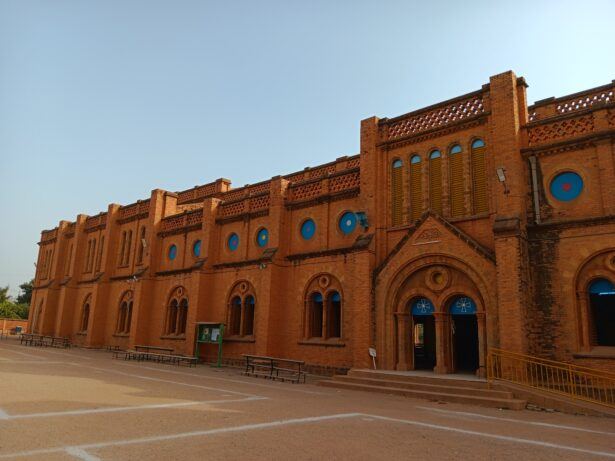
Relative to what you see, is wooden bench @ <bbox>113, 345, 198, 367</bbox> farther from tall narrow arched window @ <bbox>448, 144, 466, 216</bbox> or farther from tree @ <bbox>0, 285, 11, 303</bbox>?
tree @ <bbox>0, 285, 11, 303</bbox>

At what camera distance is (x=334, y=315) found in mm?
20156

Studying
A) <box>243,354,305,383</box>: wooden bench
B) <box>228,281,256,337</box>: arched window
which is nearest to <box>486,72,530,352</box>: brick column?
<box>243,354,305,383</box>: wooden bench

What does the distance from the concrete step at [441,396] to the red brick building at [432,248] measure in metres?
1.65

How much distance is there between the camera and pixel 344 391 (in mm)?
14930

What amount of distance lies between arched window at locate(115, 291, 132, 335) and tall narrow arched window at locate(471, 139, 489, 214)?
78.8 ft

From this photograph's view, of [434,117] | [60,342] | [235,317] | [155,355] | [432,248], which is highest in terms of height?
[434,117]

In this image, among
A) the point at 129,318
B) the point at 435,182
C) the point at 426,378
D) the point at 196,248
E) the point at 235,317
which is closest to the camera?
the point at 426,378

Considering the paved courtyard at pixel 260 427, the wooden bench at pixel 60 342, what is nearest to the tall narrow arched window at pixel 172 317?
the wooden bench at pixel 60 342

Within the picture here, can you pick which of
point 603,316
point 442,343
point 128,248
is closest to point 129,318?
point 128,248

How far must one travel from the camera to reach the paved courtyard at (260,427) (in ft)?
21.7

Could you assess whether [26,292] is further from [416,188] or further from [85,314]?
[416,188]

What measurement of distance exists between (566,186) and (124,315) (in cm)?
2799

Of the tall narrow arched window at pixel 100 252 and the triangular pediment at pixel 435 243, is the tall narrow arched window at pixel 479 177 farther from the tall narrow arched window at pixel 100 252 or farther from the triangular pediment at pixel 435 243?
the tall narrow arched window at pixel 100 252

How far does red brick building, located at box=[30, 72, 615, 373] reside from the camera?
1388 cm
